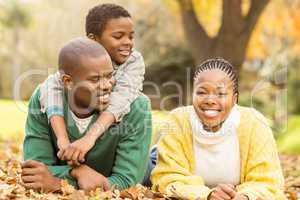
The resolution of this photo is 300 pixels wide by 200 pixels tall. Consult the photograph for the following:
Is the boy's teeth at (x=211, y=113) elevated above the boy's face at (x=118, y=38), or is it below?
below

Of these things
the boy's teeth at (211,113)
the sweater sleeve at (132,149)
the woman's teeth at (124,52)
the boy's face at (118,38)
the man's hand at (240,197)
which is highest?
→ the boy's face at (118,38)

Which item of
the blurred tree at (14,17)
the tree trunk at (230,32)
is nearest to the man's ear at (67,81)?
the tree trunk at (230,32)

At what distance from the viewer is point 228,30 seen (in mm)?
11867

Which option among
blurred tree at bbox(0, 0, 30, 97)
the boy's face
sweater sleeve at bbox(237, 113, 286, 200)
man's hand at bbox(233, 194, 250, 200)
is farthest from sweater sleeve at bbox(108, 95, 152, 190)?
blurred tree at bbox(0, 0, 30, 97)

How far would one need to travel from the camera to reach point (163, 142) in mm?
4570

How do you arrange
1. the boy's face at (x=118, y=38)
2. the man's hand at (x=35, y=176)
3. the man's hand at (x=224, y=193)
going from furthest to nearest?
the boy's face at (x=118, y=38) < the man's hand at (x=35, y=176) < the man's hand at (x=224, y=193)

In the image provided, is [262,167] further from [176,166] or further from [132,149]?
[132,149]

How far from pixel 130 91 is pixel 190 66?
15316mm

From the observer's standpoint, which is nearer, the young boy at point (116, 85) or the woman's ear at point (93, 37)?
the young boy at point (116, 85)

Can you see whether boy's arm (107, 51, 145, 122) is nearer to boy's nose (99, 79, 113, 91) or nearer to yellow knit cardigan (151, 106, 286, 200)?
boy's nose (99, 79, 113, 91)

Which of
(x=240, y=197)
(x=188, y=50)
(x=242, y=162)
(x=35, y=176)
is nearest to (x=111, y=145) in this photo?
(x=35, y=176)

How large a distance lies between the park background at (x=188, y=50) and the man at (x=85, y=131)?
24.6 ft

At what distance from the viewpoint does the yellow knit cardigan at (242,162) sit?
4238 millimetres

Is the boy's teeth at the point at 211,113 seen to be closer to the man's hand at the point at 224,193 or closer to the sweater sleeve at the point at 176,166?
the sweater sleeve at the point at 176,166
